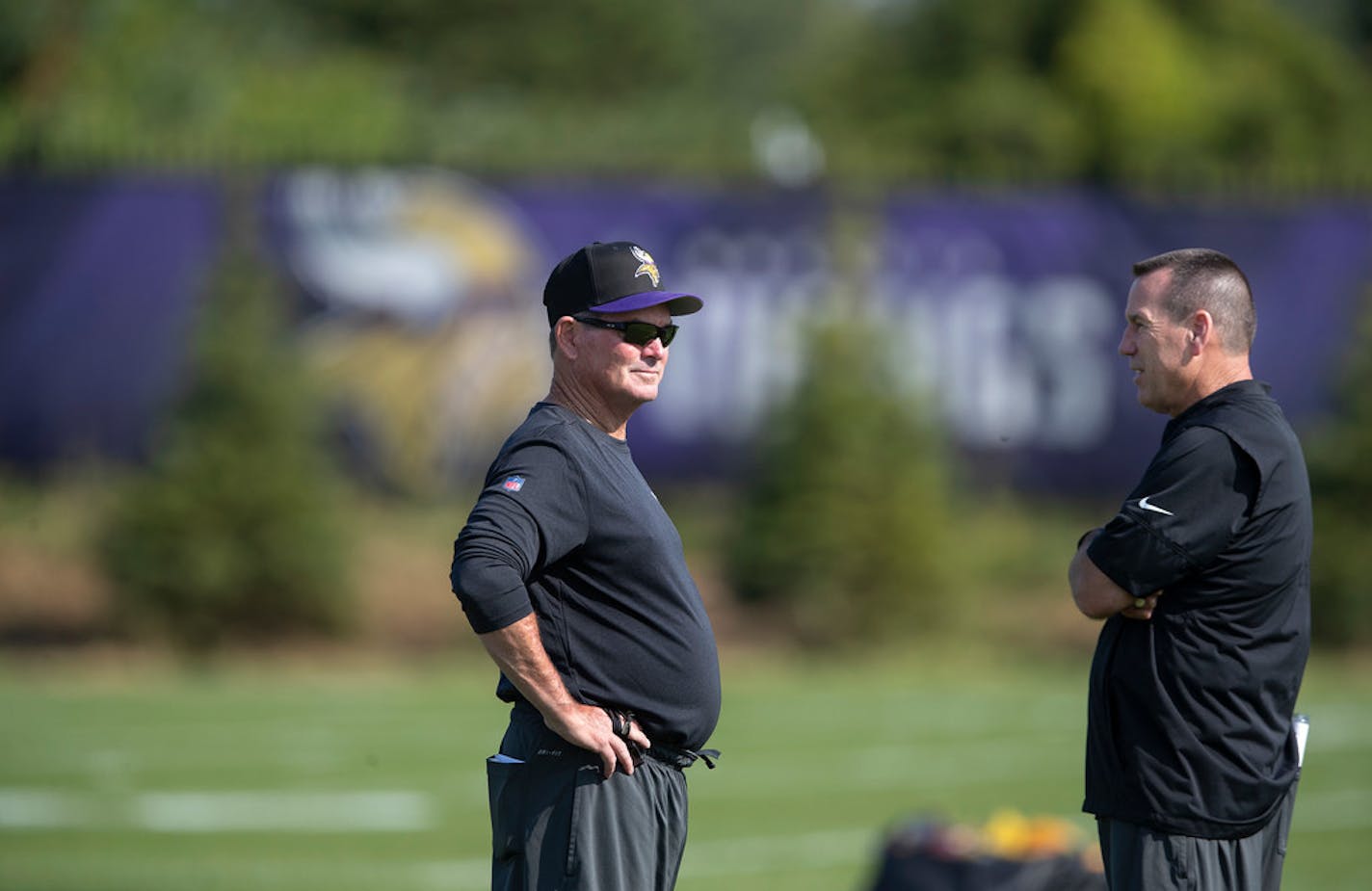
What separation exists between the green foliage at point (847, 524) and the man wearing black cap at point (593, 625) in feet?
41.5

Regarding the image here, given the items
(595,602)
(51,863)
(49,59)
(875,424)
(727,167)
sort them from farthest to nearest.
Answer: (49,59), (727,167), (875,424), (51,863), (595,602)

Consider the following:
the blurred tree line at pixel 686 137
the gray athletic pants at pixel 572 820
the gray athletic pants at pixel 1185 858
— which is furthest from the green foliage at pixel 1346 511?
the gray athletic pants at pixel 572 820

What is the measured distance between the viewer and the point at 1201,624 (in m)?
4.94

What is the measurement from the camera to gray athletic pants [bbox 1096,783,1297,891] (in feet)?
16.0

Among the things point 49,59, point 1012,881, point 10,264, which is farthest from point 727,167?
point 1012,881

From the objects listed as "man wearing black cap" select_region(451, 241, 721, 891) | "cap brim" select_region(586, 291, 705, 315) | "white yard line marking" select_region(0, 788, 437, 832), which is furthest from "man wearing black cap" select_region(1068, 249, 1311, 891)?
"white yard line marking" select_region(0, 788, 437, 832)

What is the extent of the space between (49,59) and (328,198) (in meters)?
9.77

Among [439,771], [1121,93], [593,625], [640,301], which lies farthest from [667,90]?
[593,625]

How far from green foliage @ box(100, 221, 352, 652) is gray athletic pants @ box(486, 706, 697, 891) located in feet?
40.5

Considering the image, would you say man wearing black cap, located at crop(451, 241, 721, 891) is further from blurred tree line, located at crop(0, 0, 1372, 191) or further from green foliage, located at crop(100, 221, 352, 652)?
blurred tree line, located at crop(0, 0, 1372, 191)

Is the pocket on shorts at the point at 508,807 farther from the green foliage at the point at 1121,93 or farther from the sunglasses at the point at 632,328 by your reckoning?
the green foliage at the point at 1121,93

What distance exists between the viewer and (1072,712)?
15086mm

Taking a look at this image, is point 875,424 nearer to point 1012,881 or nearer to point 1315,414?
point 1315,414

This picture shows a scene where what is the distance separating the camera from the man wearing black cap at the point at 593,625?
466 cm
